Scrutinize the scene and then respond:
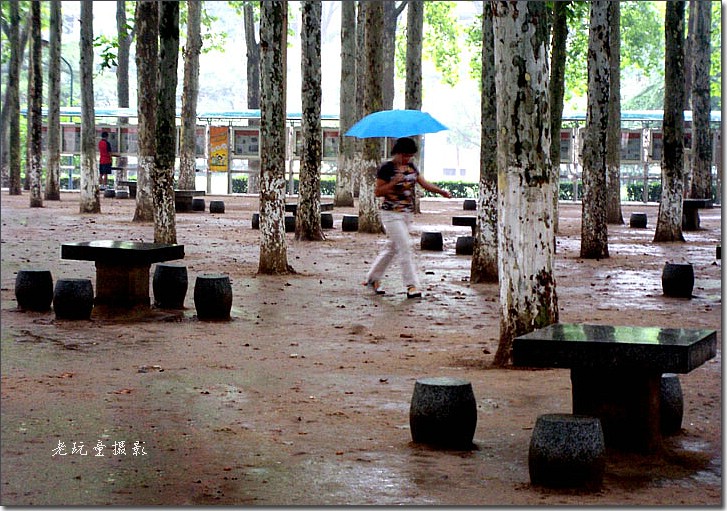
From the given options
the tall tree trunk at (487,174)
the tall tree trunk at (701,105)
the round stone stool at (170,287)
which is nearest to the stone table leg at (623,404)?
the round stone stool at (170,287)

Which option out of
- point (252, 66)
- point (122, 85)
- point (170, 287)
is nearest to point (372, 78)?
point (170, 287)

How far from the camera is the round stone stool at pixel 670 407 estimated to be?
6574 millimetres

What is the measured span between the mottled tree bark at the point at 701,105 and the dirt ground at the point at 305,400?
14.7 metres

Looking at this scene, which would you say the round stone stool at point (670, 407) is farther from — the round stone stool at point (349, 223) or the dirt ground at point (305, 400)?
the round stone stool at point (349, 223)

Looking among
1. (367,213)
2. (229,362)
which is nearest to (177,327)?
(229,362)

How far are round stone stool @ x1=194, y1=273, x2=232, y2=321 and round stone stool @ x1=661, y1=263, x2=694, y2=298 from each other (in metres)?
5.27

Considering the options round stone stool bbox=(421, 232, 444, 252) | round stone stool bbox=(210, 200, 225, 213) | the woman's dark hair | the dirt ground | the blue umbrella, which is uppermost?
the blue umbrella

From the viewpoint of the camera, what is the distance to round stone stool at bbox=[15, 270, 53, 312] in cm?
1114

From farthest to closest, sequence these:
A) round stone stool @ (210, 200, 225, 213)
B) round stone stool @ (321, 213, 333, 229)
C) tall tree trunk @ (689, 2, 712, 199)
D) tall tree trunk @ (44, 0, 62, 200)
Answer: round stone stool @ (210, 200, 225, 213), tall tree trunk @ (689, 2, 712, 199), tall tree trunk @ (44, 0, 62, 200), round stone stool @ (321, 213, 333, 229)

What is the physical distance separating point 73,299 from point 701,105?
71.4 ft

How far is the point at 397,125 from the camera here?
49.2 feet

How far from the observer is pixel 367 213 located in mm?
22438

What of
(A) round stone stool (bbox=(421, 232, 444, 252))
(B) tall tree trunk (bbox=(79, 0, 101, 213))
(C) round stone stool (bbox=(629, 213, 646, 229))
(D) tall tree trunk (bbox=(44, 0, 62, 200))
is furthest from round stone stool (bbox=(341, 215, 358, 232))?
(D) tall tree trunk (bbox=(44, 0, 62, 200))

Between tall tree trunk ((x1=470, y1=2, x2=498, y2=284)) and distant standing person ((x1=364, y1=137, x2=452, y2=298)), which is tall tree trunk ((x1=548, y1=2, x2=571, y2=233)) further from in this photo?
distant standing person ((x1=364, y1=137, x2=452, y2=298))
